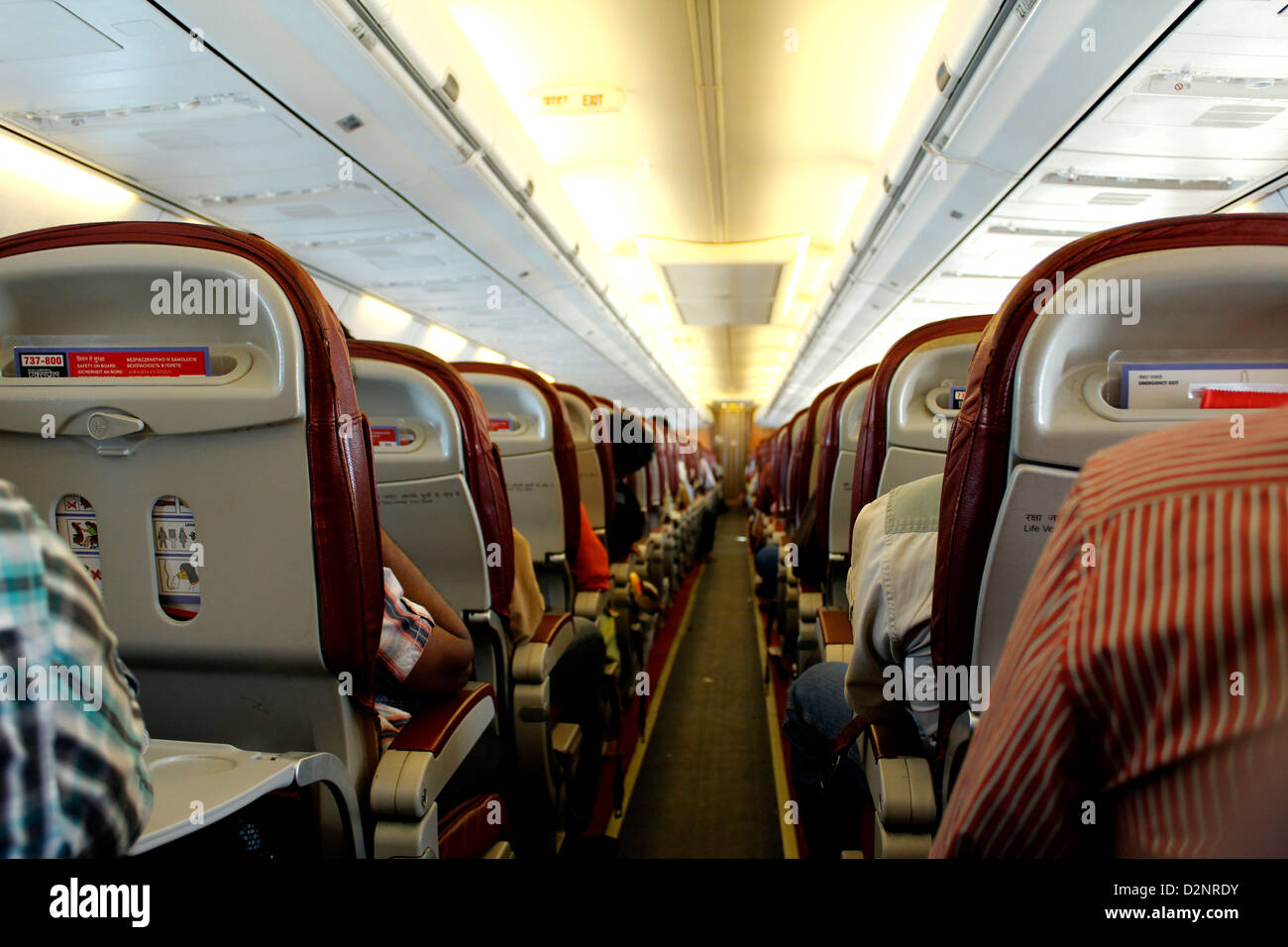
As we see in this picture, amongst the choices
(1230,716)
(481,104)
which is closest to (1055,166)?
(481,104)

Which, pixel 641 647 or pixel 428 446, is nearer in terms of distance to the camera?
pixel 428 446

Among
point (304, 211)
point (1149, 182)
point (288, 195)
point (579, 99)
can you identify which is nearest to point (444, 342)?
point (304, 211)

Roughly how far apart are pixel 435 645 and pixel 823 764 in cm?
135

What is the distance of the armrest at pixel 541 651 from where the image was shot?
2.33m

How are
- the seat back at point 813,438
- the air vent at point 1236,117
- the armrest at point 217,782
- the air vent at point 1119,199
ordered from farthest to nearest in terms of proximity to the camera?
1. the air vent at point 1119,199
2. the seat back at point 813,438
3. the air vent at point 1236,117
4. the armrest at point 217,782

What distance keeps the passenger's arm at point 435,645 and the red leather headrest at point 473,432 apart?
315 mm

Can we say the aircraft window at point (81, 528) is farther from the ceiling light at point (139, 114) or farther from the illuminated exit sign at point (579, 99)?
the illuminated exit sign at point (579, 99)

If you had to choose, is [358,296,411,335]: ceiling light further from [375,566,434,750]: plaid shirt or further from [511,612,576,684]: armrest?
[375,566,434,750]: plaid shirt

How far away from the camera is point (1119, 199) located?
4324mm

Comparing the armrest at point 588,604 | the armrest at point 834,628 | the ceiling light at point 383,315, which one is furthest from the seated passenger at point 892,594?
the ceiling light at point 383,315

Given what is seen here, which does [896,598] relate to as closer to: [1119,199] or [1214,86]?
[1214,86]

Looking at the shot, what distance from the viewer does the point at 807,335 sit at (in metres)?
10.1

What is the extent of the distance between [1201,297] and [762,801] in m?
2.96
